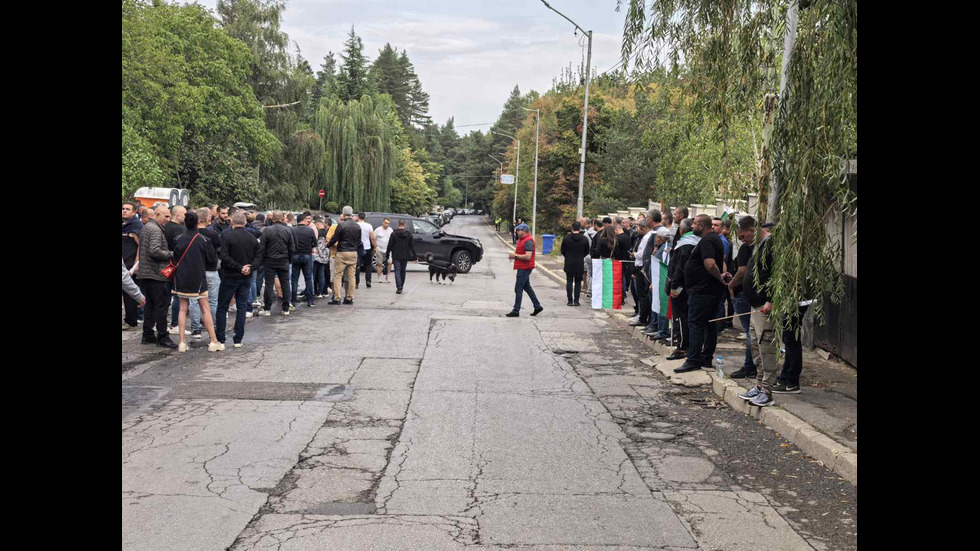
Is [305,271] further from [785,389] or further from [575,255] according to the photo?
[785,389]

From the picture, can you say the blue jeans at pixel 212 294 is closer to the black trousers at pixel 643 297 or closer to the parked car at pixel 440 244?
the black trousers at pixel 643 297

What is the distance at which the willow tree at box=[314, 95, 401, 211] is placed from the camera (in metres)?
54.8

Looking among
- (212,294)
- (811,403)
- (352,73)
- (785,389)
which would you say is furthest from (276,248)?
(352,73)

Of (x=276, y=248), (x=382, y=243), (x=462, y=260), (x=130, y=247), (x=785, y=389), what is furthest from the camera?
(x=462, y=260)

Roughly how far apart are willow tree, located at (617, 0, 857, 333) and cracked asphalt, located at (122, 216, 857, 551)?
1632 millimetres

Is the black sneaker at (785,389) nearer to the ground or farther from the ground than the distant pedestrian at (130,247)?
nearer to the ground

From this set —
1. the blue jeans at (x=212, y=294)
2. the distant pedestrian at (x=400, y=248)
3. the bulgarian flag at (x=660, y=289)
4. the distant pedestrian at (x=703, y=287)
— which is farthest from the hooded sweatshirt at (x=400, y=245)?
the distant pedestrian at (x=703, y=287)

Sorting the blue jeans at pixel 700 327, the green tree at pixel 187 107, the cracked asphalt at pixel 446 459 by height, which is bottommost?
the cracked asphalt at pixel 446 459

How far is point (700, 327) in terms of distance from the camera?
35.2 ft

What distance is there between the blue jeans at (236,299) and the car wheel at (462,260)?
1834cm

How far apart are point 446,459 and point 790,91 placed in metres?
4.01

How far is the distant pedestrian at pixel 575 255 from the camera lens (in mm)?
19719
